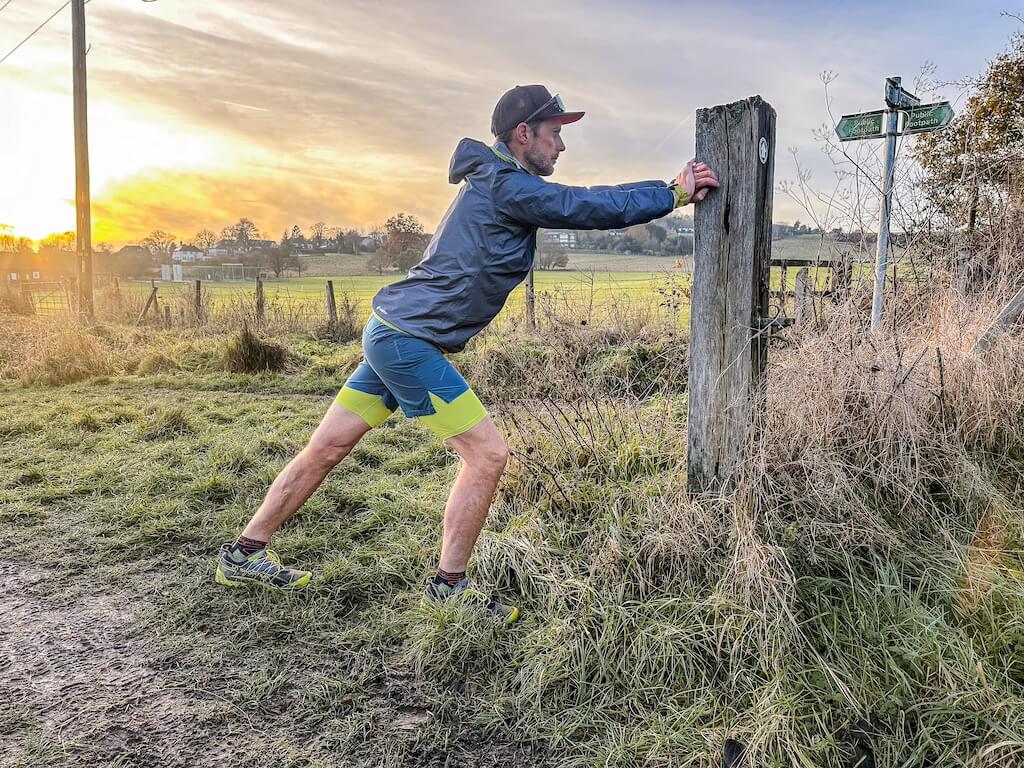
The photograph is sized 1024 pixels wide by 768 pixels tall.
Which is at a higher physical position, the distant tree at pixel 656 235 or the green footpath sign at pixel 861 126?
the green footpath sign at pixel 861 126

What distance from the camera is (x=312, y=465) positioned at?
3.15 m

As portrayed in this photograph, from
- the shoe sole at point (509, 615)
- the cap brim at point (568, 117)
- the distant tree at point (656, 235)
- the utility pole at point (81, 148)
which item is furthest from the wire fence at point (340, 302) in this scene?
the shoe sole at point (509, 615)

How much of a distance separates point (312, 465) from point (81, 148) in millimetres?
14145

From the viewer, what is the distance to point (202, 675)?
2699mm

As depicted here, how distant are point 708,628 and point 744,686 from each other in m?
0.22

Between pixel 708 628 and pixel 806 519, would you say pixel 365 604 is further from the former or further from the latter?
pixel 806 519

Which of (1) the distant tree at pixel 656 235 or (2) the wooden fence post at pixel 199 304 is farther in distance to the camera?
(2) the wooden fence post at pixel 199 304

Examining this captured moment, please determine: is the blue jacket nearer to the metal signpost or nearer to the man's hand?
the man's hand

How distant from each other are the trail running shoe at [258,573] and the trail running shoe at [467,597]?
0.75m

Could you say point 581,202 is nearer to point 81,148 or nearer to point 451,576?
point 451,576

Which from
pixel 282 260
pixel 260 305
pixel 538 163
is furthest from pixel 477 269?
pixel 282 260

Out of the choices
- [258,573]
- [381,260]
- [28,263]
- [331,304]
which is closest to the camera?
[258,573]

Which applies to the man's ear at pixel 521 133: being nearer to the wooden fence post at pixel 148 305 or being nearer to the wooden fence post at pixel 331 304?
the wooden fence post at pixel 331 304

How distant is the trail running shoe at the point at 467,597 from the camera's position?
113 inches
